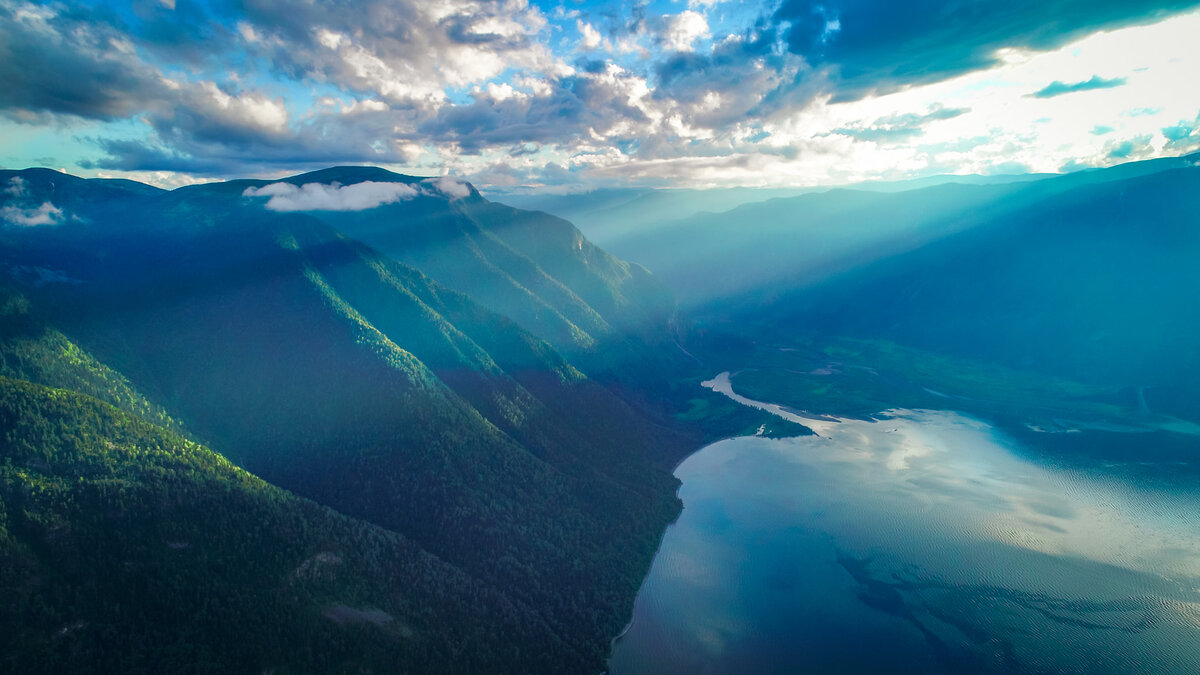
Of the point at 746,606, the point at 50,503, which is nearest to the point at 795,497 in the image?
the point at 746,606

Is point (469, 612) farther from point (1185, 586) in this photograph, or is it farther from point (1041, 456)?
point (1041, 456)

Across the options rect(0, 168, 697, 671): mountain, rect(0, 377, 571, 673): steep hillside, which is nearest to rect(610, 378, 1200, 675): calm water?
rect(0, 168, 697, 671): mountain

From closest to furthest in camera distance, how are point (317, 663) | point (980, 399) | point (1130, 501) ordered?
1. point (317, 663)
2. point (1130, 501)
3. point (980, 399)

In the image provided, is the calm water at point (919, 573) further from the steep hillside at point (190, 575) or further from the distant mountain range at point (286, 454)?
the steep hillside at point (190, 575)

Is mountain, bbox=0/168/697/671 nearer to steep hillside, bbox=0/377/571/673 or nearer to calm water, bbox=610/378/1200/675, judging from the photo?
steep hillside, bbox=0/377/571/673

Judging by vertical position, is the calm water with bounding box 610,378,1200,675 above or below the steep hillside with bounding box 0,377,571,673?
above

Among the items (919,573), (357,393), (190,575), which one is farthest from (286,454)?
(919,573)
